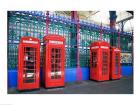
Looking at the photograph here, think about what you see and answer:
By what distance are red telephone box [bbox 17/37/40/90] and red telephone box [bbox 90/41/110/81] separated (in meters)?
2.71

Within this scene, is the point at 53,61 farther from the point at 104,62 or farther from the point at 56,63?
the point at 104,62

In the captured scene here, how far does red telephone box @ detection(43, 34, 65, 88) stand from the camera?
494 centimetres

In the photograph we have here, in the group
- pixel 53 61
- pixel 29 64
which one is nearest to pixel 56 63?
pixel 53 61

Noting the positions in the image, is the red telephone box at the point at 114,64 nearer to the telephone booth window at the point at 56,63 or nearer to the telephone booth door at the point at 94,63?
the telephone booth door at the point at 94,63

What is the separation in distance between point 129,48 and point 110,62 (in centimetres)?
324

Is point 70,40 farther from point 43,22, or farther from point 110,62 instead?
point 110,62

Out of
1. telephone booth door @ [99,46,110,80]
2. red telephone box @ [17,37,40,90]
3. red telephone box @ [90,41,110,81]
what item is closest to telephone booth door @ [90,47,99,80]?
red telephone box @ [90,41,110,81]

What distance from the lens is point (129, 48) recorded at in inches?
379

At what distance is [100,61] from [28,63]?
3054mm

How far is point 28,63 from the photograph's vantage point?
4672mm

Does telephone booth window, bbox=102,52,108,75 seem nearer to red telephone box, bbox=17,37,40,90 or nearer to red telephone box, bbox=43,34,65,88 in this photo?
red telephone box, bbox=43,34,65,88
